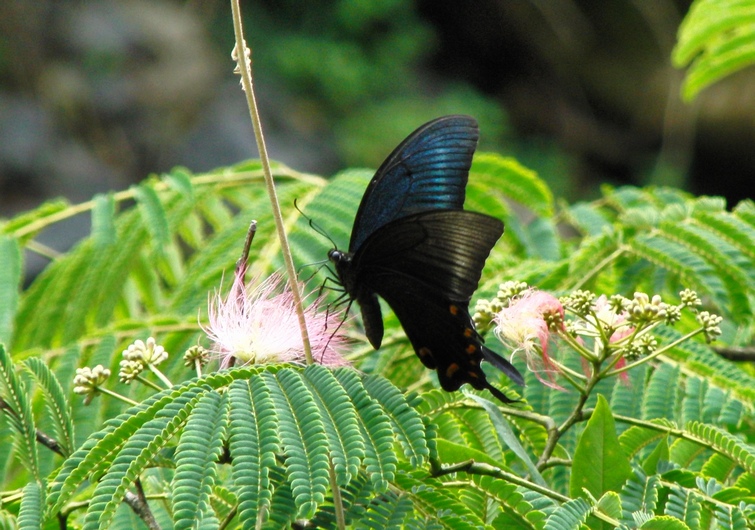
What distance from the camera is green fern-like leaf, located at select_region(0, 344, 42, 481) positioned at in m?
1.16

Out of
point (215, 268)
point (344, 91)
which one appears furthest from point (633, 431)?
point (344, 91)

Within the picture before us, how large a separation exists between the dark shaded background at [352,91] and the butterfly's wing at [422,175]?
28.0 feet

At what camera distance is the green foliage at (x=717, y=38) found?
2.66 m

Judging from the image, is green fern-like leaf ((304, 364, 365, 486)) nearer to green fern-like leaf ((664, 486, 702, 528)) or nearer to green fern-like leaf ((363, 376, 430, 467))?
green fern-like leaf ((363, 376, 430, 467))

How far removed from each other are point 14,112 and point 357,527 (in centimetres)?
1038

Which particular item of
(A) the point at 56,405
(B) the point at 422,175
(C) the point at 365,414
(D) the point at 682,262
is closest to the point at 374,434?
(C) the point at 365,414

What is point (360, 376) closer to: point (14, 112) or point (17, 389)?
point (17, 389)

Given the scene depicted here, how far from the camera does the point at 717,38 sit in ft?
9.43

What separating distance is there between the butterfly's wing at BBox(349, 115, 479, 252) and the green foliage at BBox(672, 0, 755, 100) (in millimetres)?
1603

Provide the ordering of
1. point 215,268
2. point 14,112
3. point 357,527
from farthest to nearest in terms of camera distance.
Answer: point 14,112
point 215,268
point 357,527

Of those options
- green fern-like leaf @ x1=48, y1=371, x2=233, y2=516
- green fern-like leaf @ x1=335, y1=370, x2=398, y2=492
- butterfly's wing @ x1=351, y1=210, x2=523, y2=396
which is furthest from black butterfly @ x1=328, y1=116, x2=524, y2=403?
green fern-like leaf @ x1=48, y1=371, x2=233, y2=516

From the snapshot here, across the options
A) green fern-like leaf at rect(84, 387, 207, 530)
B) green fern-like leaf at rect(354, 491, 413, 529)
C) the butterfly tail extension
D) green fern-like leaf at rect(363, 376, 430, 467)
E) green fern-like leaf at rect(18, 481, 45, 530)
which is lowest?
green fern-like leaf at rect(354, 491, 413, 529)

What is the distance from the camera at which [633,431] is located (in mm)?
1337

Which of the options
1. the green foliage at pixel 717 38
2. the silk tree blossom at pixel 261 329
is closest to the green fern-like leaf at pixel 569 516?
the silk tree blossom at pixel 261 329
